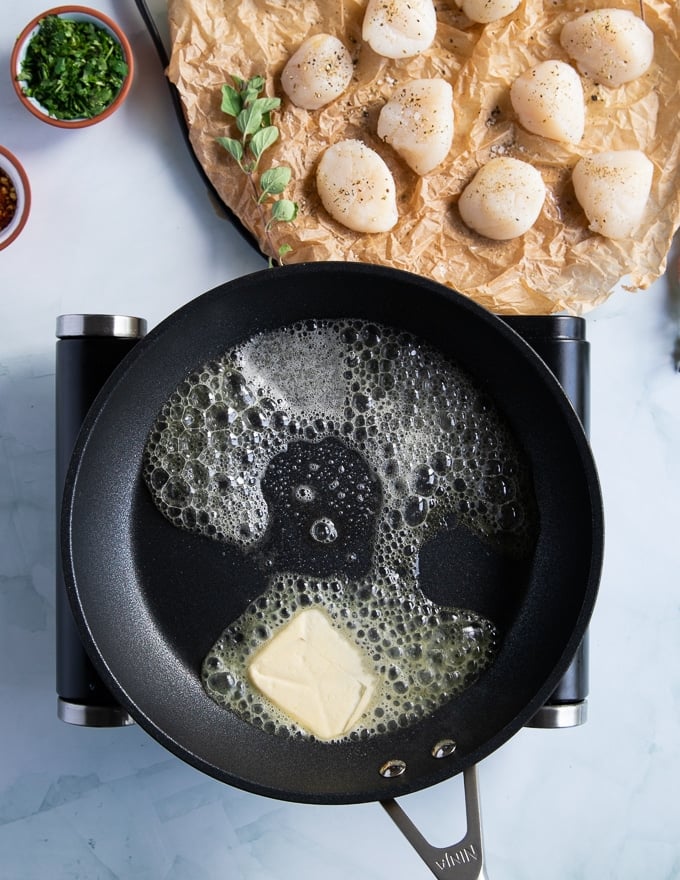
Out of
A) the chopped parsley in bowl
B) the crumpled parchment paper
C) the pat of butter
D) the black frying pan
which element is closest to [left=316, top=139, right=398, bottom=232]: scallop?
the crumpled parchment paper

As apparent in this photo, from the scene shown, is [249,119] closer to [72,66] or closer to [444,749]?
[72,66]

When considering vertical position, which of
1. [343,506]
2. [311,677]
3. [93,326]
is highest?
[93,326]

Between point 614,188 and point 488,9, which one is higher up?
point 488,9

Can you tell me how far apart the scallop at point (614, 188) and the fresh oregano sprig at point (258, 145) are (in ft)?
0.99

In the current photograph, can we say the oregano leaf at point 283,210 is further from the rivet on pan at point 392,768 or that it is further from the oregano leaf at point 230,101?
the rivet on pan at point 392,768

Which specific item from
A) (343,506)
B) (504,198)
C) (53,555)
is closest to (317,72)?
(504,198)

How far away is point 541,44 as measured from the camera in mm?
917

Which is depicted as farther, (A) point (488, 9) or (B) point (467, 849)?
(A) point (488, 9)

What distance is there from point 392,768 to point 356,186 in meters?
0.56

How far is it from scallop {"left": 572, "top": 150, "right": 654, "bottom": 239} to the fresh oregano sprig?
0.99ft

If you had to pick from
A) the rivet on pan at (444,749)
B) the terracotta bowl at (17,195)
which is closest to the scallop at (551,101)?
the terracotta bowl at (17,195)

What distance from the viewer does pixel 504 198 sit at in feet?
2.89

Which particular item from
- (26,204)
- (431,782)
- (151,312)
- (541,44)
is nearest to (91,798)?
(431,782)

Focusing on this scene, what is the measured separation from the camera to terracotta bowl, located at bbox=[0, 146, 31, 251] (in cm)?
88
